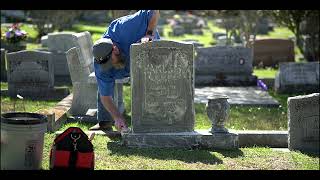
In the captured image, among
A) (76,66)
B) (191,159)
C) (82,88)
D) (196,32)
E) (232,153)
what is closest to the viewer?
(191,159)

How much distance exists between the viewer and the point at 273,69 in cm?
1934

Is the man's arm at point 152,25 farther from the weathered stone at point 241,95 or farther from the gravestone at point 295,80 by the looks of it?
the gravestone at point 295,80

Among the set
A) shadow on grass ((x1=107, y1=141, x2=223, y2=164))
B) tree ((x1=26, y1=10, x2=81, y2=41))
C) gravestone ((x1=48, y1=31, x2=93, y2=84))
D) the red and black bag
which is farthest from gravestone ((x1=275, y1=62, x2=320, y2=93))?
tree ((x1=26, y1=10, x2=81, y2=41))

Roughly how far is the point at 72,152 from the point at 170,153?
1.78 metres

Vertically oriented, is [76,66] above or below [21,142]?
above

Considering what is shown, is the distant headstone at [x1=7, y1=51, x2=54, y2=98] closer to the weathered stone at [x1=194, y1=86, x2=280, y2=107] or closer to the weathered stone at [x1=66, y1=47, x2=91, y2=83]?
the weathered stone at [x1=66, y1=47, x2=91, y2=83]

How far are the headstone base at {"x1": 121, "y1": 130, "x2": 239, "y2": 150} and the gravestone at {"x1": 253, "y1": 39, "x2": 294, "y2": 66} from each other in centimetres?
1255

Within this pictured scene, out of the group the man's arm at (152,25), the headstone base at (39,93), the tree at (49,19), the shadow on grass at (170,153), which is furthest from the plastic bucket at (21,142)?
the tree at (49,19)

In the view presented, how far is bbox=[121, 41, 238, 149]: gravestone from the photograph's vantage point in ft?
24.9

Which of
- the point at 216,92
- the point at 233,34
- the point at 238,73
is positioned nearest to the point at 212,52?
the point at 238,73

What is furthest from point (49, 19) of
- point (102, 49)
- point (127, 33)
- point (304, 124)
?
point (304, 124)

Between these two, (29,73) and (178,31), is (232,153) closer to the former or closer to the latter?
(29,73)

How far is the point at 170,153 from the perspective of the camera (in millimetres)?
7242
